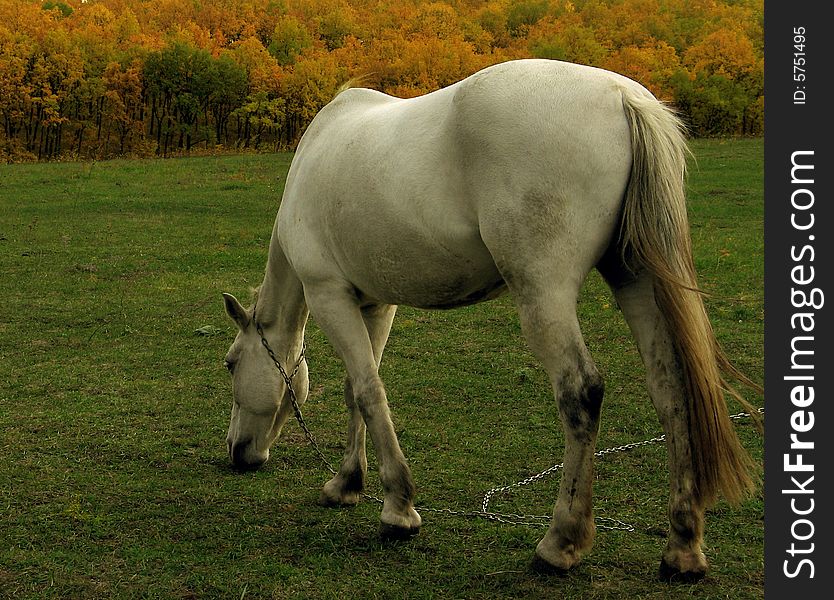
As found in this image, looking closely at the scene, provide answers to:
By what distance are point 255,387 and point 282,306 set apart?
0.50m

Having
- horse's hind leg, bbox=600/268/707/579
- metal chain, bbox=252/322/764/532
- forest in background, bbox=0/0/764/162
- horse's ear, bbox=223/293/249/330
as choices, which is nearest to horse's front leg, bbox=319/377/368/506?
metal chain, bbox=252/322/764/532

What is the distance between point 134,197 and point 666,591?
17.2m

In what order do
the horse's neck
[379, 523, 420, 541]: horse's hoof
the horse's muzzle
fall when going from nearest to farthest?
[379, 523, 420, 541]: horse's hoof
the horse's neck
the horse's muzzle

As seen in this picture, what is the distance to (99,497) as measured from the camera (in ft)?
16.4

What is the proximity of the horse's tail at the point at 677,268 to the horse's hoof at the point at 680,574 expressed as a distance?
291mm

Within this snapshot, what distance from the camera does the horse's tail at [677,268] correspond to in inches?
137

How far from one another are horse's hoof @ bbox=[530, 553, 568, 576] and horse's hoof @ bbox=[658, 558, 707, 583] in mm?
419

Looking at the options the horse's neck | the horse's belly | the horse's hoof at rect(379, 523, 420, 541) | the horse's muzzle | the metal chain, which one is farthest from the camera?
the horse's muzzle

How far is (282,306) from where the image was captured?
16.9ft

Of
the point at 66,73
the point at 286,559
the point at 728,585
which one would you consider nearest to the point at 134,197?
the point at 286,559

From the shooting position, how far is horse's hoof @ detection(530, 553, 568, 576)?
3.77 meters

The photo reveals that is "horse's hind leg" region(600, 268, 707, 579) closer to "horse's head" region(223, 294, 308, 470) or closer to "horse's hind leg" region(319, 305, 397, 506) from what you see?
"horse's hind leg" region(319, 305, 397, 506)

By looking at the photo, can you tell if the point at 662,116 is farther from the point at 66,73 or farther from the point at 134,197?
the point at 66,73

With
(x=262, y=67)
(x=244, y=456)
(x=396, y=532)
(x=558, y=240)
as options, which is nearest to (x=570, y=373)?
(x=558, y=240)
